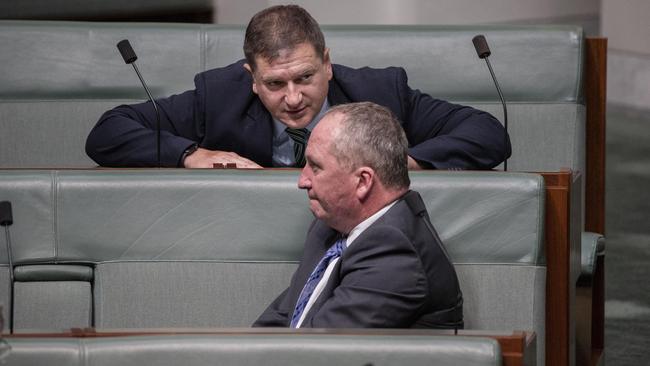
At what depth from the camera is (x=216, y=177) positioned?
7.95ft

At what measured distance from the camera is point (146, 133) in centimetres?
291

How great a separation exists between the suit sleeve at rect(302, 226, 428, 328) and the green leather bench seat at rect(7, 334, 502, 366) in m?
0.34

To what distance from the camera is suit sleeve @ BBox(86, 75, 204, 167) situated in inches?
113

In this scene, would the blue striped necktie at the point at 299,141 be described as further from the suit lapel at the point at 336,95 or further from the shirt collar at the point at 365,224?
the shirt collar at the point at 365,224

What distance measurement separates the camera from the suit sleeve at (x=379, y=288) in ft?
6.63

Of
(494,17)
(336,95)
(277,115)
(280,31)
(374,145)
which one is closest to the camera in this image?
(374,145)

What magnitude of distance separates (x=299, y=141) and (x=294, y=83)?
177mm

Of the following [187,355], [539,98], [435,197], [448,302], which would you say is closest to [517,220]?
[435,197]

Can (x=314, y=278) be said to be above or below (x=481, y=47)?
below

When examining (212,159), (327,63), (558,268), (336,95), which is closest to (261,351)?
(558,268)

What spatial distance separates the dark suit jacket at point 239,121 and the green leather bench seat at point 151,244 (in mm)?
436

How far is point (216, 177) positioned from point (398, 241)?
0.50m

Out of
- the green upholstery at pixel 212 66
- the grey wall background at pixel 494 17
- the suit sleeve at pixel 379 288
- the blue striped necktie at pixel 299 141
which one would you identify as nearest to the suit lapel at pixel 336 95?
the blue striped necktie at pixel 299 141

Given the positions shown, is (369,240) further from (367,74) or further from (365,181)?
(367,74)
